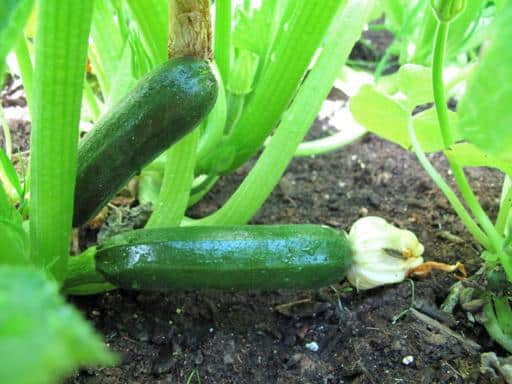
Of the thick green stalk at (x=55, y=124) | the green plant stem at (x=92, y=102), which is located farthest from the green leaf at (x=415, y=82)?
the green plant stem at (x=92, y=102)

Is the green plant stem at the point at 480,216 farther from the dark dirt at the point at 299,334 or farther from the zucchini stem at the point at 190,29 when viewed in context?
the zucchini stem at the point at 190,29

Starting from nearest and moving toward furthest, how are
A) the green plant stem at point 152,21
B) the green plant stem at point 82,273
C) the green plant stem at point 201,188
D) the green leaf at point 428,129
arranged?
1. the green plant stem at point 152,21
2. the green plant stem at point 82,273
3. the green leaf at point 428,129
4. the green plant stem at point 201,188

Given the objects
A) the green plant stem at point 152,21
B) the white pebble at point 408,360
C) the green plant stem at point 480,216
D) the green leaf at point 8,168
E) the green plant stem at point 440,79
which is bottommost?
the white pebble at point 408,360

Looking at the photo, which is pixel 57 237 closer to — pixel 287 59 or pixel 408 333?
pixel 287 59

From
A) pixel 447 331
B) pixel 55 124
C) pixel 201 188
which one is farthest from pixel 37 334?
pixel 201 188

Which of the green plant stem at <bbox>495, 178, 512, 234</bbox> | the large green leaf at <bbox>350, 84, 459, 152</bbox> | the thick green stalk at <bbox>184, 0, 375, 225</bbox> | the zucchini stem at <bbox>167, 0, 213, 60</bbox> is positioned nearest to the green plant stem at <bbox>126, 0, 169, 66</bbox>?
the zucchini stem at <bbox>167, 0, 213, 60</bbox>

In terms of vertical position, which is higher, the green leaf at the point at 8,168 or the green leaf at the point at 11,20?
the green leaf at the point at 11,20

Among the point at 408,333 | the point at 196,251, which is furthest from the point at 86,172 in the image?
the point at 408,333

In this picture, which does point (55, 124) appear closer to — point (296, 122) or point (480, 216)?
point (296, 122)
